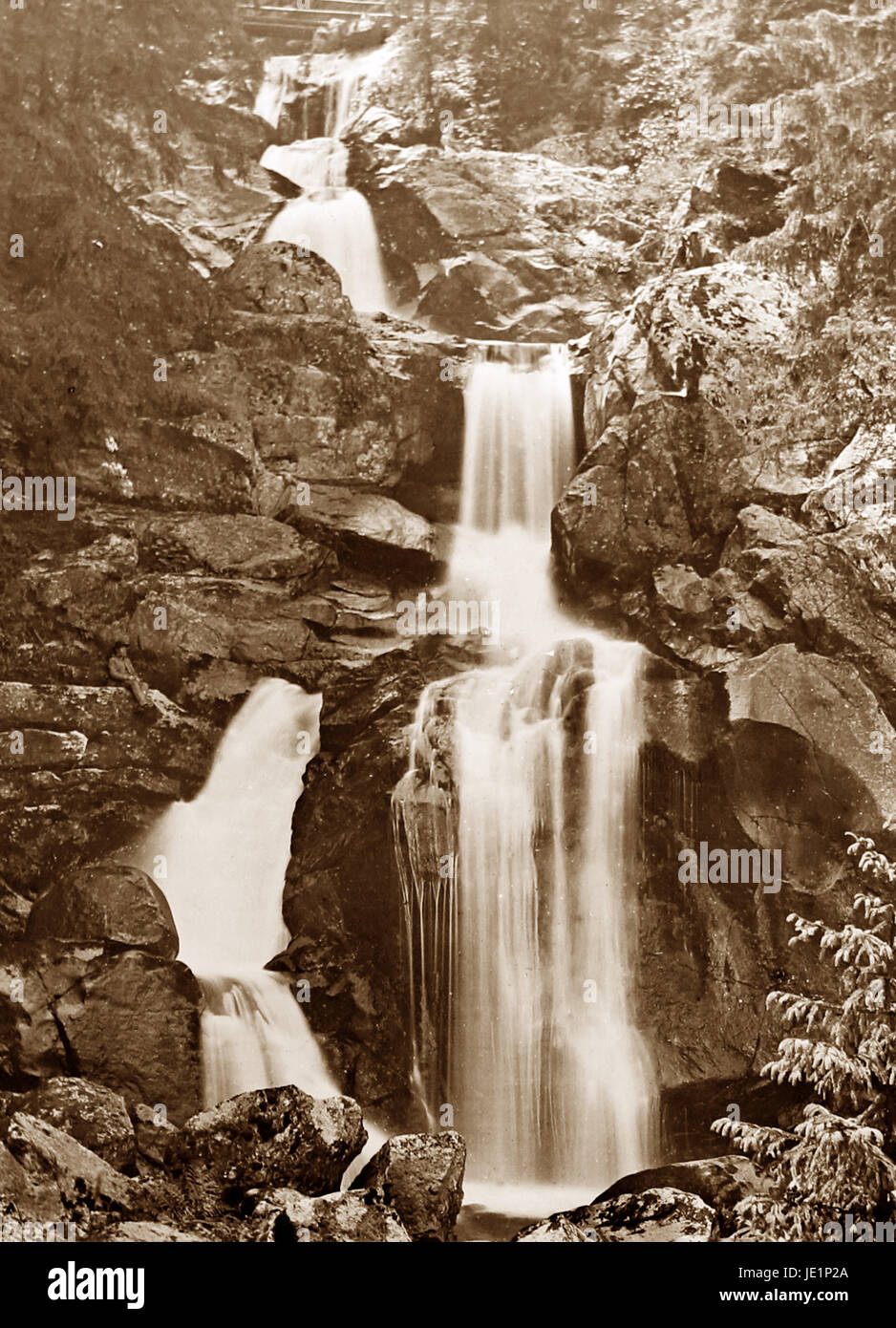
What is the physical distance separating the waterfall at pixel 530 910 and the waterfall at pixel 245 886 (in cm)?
70

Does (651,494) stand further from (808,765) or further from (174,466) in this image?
(174,466)

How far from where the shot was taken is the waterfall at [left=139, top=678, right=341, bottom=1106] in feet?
26.0

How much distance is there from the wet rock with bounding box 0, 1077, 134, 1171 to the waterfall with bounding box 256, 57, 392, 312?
18.2 ft

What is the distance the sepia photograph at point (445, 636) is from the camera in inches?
284

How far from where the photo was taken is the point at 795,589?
883cm

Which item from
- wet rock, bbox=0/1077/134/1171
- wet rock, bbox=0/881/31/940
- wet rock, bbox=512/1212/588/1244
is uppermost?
wet rock, bbox=0/881/31/940

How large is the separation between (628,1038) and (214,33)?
7353 millimetres

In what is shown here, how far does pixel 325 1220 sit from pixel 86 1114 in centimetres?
135

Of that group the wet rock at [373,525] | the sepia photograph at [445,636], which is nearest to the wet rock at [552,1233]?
the sepia photograph at [445,636]

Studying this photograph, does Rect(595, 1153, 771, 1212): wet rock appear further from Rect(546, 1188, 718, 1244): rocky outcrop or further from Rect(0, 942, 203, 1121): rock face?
Result: Rect(0, 942, 203, 1121): rock face

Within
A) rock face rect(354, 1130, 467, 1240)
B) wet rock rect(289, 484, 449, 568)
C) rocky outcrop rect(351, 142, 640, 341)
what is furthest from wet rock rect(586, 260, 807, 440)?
rock face rect(354, 1130, 467, 1240)

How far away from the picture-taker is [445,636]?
9016 millimetres
